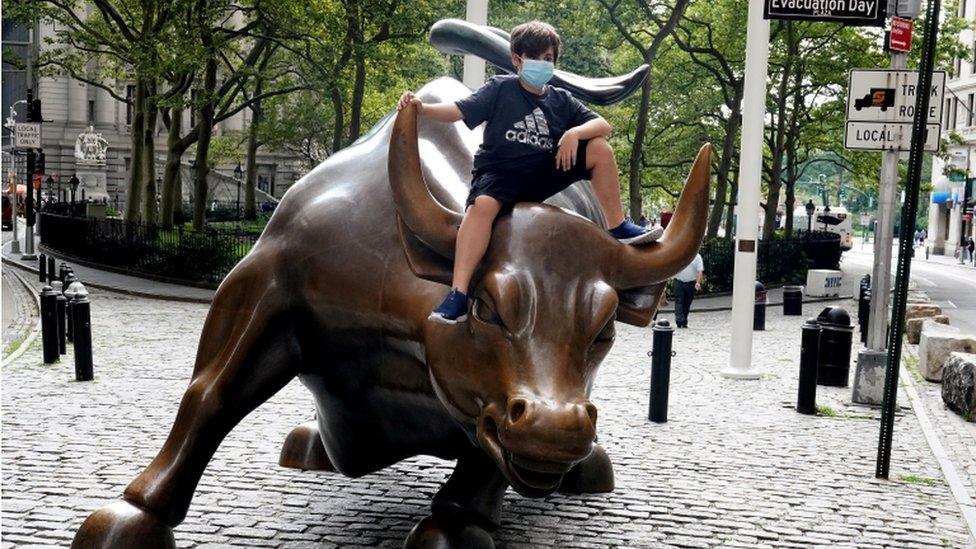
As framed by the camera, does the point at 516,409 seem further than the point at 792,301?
No

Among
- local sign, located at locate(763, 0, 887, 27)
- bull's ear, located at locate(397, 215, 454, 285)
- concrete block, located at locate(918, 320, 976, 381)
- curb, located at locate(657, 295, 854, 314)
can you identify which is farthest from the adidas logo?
curb, located at locate(657, 295, 854, 314)

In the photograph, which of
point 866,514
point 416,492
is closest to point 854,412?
point 866,514

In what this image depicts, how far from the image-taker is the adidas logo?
5.15 meters

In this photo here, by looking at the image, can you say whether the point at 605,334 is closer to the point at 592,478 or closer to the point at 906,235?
the point at 592,478

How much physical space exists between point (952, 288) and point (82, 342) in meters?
32.8

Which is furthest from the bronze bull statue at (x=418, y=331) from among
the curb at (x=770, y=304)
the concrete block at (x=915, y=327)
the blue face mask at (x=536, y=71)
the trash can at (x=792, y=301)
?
the curb at (x=770, y=304)

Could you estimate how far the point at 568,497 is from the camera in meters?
7.71

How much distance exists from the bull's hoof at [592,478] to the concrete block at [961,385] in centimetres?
593

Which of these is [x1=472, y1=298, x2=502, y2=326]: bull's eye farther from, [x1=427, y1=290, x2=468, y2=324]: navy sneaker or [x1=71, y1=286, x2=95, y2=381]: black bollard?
[x1=71, y1=286, x2=95, y2=381]: black bollard

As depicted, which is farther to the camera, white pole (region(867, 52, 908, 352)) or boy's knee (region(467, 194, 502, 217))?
white pole (region(867, 52, 908, 352))

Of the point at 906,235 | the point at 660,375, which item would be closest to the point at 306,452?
the point at 660,375

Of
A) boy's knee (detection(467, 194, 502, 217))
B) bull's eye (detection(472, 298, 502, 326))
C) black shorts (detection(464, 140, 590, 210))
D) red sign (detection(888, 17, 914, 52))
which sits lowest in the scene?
bull's eye (detection(472, 298, 502, 326))

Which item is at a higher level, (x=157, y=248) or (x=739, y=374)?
(x=157, y=248)

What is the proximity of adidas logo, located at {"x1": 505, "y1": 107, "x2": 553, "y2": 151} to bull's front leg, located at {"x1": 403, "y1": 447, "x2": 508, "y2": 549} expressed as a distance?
158 centimetres
